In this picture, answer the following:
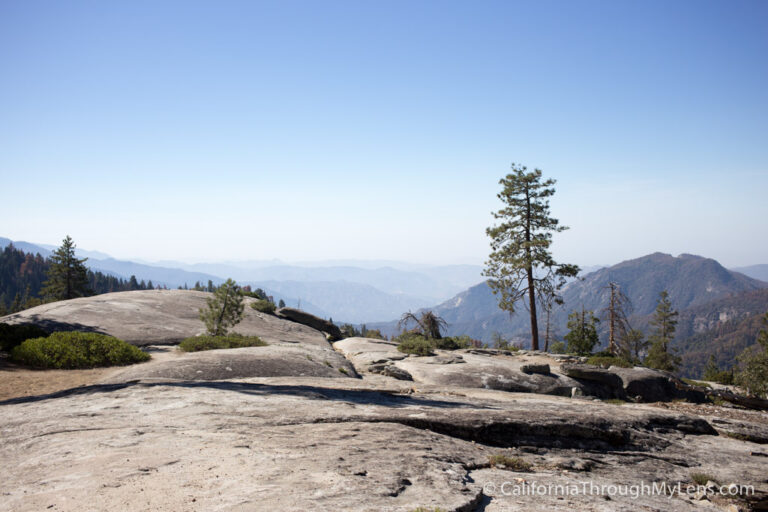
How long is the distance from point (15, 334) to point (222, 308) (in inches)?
390

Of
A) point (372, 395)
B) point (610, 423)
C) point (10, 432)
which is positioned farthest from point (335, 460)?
point (610, 423)

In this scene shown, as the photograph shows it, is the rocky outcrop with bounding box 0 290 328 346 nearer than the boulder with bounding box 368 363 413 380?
No

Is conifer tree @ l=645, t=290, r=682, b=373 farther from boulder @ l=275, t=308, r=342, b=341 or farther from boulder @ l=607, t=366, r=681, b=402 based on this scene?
boulder @ l=275, t=308, r=342, b=341

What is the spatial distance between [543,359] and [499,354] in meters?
3.29

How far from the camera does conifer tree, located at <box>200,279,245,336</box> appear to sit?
25.6 m

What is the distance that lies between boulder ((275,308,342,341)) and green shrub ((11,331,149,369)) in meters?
19.4

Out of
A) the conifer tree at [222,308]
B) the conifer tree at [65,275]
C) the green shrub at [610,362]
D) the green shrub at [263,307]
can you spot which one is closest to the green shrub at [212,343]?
the conifer tree at [222,308]

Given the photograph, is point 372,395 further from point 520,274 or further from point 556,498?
point 520,274

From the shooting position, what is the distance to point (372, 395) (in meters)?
11.9

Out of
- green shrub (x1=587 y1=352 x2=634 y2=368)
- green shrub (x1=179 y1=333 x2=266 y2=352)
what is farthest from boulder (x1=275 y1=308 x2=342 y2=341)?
green shrub (x1=587 y1=352 x2=634 y2=368)

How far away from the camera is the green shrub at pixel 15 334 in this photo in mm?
17781

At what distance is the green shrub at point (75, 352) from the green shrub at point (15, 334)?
1359mm

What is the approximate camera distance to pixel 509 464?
7.51 metres

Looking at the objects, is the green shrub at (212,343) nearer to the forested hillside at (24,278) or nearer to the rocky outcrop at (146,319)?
the rocky outcrop at (146,319)
